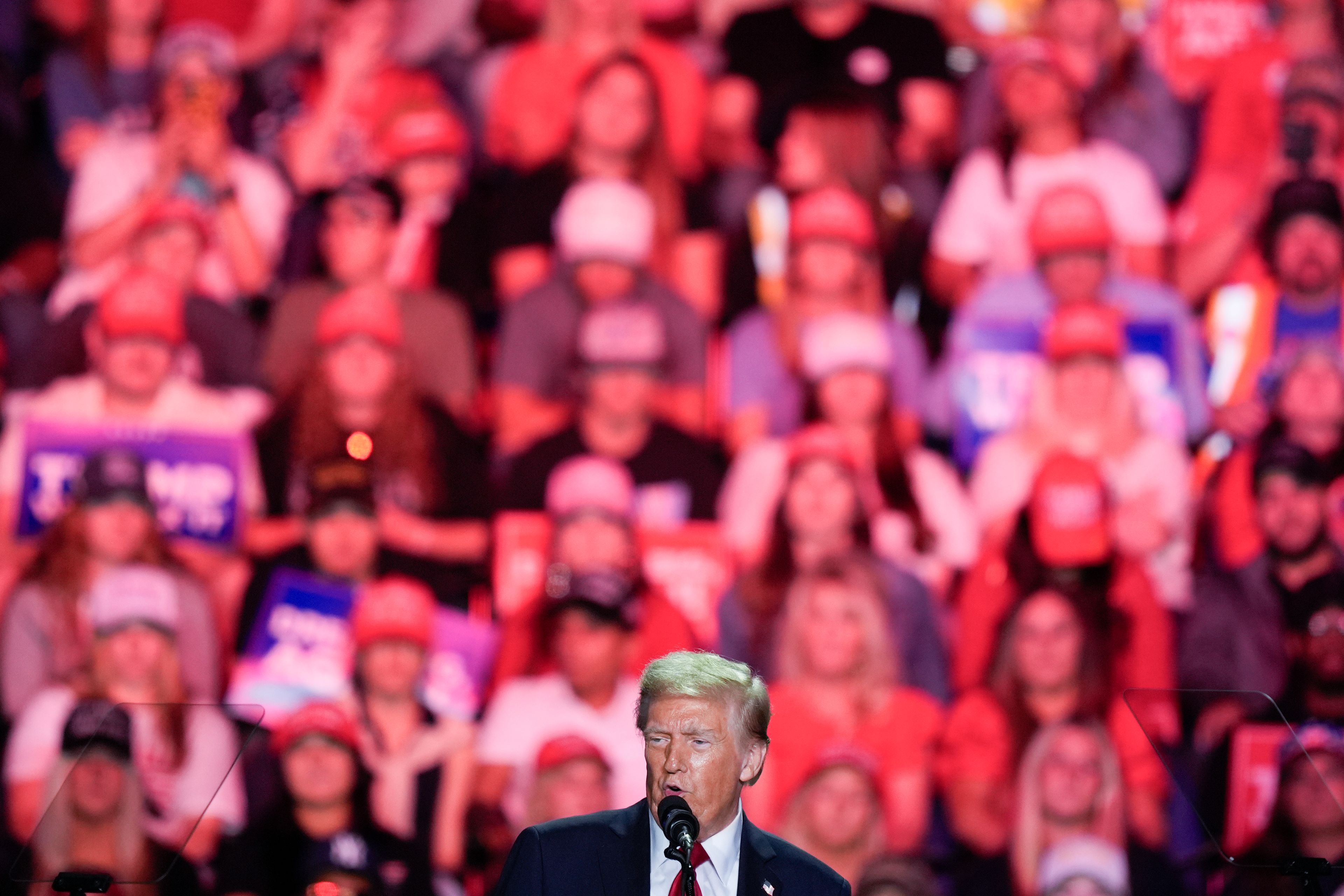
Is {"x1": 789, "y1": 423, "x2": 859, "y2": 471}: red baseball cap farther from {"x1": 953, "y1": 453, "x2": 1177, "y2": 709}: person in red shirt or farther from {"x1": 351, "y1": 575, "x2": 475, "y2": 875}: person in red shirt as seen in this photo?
{"x1": 351, "y1": 575, "x2": 475, "y2": 875}: person in red shirt

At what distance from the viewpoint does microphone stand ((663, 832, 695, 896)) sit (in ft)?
4.65

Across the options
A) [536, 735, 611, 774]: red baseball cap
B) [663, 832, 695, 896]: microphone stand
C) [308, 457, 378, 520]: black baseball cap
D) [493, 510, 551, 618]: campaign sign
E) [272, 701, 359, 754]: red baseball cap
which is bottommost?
[536, 735, 611, 774]: red baseball cap

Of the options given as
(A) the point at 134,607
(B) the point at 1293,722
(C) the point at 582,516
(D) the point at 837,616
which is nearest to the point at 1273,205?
(B) the point at 1293,722

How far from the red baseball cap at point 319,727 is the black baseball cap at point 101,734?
47 centimetres

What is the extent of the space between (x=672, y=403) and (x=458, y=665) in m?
0.89

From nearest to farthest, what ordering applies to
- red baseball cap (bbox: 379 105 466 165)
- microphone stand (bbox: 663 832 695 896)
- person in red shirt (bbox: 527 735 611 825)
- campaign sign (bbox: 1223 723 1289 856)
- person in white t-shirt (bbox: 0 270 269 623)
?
microphone stand (bbox: 663 832 695 896) → campaign sign (bbox: 1223 723 1289 856) → person in red shirt (bbox: 527 735 611 825) → person in white t-shirt (bbox: 0 270 269 623) → red baseball cap (bbox: 379 105 466 165)

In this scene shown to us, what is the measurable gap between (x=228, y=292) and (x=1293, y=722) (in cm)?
298

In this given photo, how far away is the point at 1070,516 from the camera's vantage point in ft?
13.5

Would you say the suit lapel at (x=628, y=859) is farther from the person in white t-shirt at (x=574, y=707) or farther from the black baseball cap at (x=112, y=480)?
the black baseball cap at (x=112, y=480)

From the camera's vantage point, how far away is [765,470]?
13.4ft

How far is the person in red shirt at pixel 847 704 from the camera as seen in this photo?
151 inches

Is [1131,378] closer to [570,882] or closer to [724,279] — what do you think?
[724,279]

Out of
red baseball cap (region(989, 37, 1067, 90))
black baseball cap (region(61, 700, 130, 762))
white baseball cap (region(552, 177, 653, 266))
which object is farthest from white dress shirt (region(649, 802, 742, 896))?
red baseball cap (region(989, 37, 1067, 90))

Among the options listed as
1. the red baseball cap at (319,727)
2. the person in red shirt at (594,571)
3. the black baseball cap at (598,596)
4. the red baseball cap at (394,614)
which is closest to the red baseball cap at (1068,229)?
the person in red shirt at (594,571)
